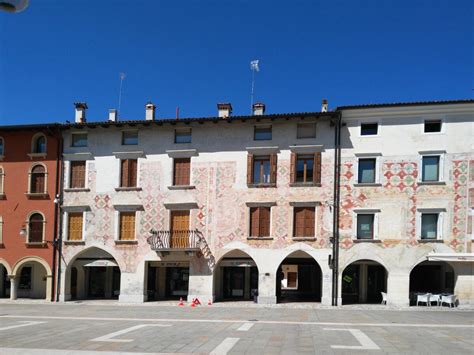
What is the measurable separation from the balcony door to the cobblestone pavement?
4.06 m

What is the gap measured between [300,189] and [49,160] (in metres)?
15.6

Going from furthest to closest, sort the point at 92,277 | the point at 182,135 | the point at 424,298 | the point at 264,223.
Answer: the point at 92,277
the point at 182,135
the point at 264,223
the point at 424,298

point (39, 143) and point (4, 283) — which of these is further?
point (4, 283)

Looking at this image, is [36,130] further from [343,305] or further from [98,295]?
[343,305]

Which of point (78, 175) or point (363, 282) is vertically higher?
point (78, 175)

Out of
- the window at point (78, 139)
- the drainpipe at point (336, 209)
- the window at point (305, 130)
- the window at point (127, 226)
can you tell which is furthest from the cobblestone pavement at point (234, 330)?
the window at point (78, 139)

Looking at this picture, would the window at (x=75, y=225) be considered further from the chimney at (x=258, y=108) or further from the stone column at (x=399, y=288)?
the stone column at (x=399, y=288)

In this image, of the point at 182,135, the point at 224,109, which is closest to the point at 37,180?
the point at 182,135

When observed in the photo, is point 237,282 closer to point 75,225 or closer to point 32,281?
point 75,225

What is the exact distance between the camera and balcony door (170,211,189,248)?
88.5 ft

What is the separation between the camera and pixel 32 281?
3084cm

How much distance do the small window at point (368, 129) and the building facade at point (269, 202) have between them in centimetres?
6

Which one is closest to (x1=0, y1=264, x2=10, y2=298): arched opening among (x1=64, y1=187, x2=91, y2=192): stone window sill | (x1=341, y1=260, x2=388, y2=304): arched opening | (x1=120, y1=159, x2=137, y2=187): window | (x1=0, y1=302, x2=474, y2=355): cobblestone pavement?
(x1=64, y1=187, x2=91, y2=192): stone window sill

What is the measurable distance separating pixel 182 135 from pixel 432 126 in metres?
14.1
